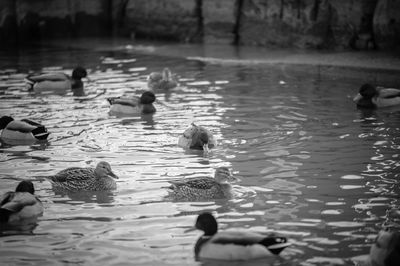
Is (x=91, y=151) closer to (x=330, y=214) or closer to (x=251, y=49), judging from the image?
(x=330, y=214)

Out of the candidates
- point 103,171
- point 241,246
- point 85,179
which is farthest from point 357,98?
point 241,246

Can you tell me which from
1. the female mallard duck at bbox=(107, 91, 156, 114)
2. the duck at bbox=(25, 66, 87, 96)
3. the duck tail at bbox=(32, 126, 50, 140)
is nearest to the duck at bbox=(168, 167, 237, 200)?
the duck tail at bbox=(32, 126, 50, 140)

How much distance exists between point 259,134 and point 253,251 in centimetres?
577

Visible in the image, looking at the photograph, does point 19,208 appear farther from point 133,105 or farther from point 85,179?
point 133,105

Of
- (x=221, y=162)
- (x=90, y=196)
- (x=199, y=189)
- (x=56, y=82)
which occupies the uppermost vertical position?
(x=56, y=82)

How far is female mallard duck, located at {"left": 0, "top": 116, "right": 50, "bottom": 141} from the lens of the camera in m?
13.4

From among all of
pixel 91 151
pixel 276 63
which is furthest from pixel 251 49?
pixel 91 151

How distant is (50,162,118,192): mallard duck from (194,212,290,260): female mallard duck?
2880 mm

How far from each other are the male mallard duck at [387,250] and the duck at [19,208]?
407 cm

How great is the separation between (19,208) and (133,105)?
6767 mm

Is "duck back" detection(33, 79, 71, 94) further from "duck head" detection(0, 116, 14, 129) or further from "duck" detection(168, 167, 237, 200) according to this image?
"duck" detection(168, 167, 237, 200)

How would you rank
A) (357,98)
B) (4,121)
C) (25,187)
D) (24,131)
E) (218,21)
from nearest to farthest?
1. (25,187)
2. (24,131)
3. (4,121)
4. (357,98)
5. (218,21)

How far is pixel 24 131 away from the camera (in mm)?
13594

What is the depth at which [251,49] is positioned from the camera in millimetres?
22297
